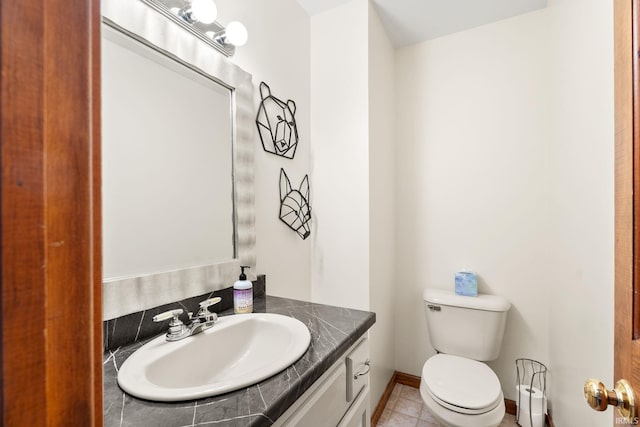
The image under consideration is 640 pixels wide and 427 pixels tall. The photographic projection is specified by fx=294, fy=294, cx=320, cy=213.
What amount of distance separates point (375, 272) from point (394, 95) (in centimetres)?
133

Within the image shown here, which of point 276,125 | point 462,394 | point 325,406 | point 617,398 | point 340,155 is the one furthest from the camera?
point 340,155

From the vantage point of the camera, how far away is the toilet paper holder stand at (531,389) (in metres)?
1.63

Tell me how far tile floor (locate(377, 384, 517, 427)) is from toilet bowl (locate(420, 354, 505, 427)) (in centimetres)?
45

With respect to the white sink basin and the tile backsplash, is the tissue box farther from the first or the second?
the tile backsplash

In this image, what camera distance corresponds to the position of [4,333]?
21 cm

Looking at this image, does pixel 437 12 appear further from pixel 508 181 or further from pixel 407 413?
pixel 407 413

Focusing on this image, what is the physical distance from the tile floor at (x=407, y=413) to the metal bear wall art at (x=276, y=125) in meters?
1.69

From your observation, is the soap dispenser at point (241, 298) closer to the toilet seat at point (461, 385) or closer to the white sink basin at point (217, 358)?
the white sink basin at point (217, 358)

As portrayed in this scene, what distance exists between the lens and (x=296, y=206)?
1.67 m

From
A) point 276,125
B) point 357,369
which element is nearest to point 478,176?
point 276,125

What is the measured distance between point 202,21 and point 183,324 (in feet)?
3.28

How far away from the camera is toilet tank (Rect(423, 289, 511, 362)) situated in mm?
1721

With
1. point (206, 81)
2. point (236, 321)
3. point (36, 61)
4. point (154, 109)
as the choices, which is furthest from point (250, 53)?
point (36, 61)

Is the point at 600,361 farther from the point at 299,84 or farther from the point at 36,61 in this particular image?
the point at 299,84
